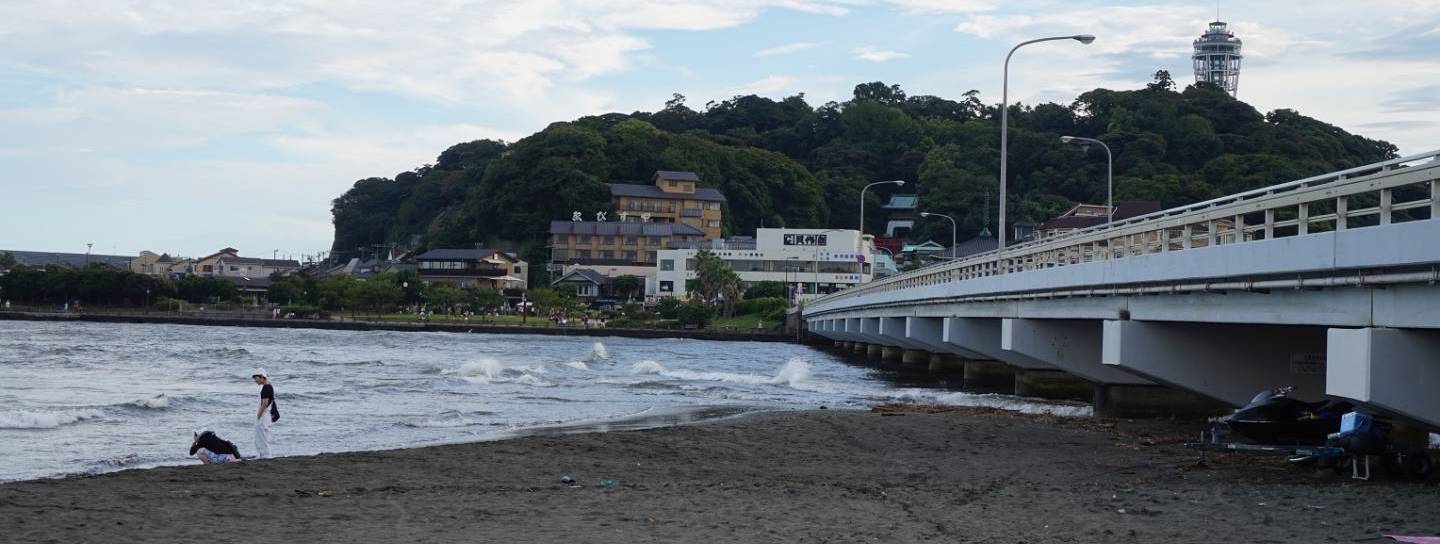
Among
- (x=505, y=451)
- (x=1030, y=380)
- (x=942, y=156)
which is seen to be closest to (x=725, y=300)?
(x=942, y=156)

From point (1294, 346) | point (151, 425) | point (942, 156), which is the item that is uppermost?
point (942, 156)

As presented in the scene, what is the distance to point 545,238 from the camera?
5615 inches

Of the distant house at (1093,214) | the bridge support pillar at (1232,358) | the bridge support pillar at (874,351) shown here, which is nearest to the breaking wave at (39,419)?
the bridge support pillar at (1232,358)

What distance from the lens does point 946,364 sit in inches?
2217

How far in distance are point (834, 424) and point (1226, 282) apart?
29.7 ft

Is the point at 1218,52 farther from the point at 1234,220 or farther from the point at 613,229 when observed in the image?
the point at 1234,220

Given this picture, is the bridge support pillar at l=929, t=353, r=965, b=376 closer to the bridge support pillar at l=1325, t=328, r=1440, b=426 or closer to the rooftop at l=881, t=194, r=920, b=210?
the bridge support pillar at l=1325, t=328, r=1440, b=426

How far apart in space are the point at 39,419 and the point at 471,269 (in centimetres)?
10809

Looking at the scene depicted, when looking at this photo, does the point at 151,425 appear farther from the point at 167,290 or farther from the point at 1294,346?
the point at 167,290

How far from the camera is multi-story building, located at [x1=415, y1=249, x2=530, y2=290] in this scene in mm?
132500

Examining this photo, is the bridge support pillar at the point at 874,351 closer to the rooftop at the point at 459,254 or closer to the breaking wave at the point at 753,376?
the breaking wave at the point at 753,376

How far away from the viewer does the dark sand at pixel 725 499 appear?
12.7 meters

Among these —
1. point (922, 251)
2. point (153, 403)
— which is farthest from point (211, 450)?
point (922, 251)

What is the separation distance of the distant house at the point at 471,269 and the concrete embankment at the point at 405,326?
1845cm
